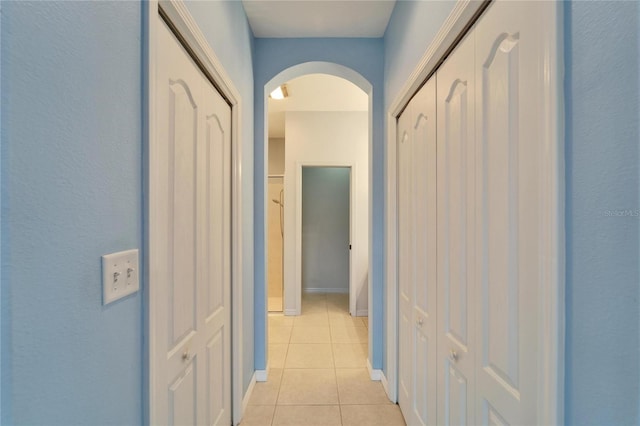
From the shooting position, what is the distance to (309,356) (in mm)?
2729

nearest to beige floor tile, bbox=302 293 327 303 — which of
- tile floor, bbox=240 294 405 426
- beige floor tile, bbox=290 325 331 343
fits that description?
tile floor, bbox=240 294 405 426

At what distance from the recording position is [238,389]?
1795 millimetres

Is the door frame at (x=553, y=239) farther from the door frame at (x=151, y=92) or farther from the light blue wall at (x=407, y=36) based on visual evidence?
the door frame at (x=151, y=92)

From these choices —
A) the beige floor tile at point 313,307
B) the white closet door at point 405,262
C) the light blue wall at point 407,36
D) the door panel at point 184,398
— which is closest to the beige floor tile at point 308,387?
the white closet door at point 405,262

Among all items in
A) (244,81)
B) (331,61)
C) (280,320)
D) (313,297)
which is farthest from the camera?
(313,297)

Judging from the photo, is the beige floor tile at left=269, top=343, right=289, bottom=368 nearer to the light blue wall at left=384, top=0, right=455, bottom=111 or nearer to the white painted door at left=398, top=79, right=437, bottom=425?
the white painted door at left=398, top=79, right=437, bottom=425

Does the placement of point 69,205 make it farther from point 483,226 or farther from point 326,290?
point 326,290

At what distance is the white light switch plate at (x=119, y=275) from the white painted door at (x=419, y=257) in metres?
1.17

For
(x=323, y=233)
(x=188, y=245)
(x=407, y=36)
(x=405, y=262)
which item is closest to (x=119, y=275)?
(x=188, y=245)

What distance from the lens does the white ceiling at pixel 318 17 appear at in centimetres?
196

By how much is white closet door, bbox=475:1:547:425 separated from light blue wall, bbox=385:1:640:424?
71 millimetres

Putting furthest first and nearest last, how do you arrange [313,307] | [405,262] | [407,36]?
1. [313,307]
2. [405,262]
3. [407,36]

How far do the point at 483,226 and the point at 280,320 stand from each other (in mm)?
3206

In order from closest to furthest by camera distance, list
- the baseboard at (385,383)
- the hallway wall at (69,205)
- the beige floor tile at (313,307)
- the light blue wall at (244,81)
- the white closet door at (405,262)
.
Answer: the hallway wall at (69,205) → the light blue wall at (244,81) → the white closet door at (405,262) → the baseboard at (385,383) → the beige floor tile at (313,307)
